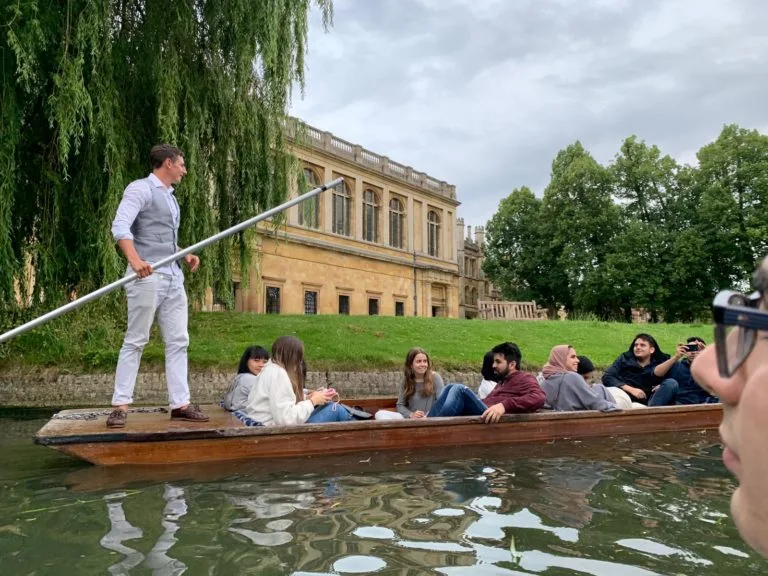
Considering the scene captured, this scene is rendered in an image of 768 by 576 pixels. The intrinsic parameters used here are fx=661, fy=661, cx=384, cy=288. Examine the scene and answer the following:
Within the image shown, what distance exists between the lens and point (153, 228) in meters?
4.72

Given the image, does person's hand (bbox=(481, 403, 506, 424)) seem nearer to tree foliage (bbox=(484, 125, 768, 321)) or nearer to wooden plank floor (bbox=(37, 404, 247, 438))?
wooden plank floor (bbox=(37, 404, 247, 438))

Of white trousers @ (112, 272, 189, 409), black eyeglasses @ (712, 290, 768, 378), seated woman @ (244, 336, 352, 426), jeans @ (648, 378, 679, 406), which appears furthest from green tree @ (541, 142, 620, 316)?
black eyeglasses @ (712, 290, 768, 378)

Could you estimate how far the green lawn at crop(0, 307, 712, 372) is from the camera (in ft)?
32.1

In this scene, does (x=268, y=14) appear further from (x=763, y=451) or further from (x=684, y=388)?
(x=763, y=451)

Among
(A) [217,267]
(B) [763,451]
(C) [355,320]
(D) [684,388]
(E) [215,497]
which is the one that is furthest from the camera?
(C) [355,320]

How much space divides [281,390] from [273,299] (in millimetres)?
22816

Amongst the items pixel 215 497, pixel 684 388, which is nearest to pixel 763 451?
pixel 215 497

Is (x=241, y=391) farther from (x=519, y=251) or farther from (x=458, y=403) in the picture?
(x=519, y=251)

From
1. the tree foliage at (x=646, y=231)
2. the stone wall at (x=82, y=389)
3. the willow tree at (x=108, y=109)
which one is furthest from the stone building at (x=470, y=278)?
the willow tree at (x=108, y=109)

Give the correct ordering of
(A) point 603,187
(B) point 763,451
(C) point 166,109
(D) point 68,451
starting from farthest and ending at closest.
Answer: (A) point 603,187 → (C) point 166,109 → (D) point 68,451 → (B) point 763,451

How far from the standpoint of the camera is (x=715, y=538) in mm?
2980

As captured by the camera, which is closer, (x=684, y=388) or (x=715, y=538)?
(x=715, y=538)

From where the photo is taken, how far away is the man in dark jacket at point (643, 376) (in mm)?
7176

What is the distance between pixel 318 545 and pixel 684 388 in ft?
18.9
